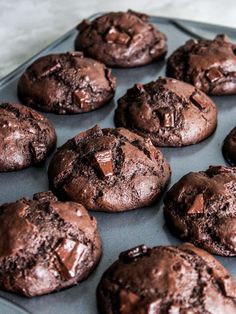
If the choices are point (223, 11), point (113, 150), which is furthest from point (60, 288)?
point (223, 11)

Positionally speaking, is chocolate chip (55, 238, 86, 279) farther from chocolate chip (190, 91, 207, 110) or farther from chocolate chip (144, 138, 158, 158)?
chocolate chip (190, 91, 207, 110)

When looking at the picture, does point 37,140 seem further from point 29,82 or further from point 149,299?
point 149,299

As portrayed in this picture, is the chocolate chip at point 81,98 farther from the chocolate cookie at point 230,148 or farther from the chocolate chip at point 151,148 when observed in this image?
the chocolate cookie at point 230,148

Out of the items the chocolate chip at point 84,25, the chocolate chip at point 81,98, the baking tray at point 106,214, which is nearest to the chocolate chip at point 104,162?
the baking tray at point 106,214

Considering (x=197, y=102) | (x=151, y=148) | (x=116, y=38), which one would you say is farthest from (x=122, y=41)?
(x=151, y=148)

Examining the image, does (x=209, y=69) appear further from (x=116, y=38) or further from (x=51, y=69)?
(x=51, y=69)

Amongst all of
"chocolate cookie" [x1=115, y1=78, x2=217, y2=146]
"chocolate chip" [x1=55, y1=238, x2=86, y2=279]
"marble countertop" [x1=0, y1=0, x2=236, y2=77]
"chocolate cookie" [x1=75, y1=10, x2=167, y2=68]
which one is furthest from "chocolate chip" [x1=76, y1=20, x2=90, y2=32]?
"chocolate chip" [x1=55, y1=238, x2=86, y2=279]
